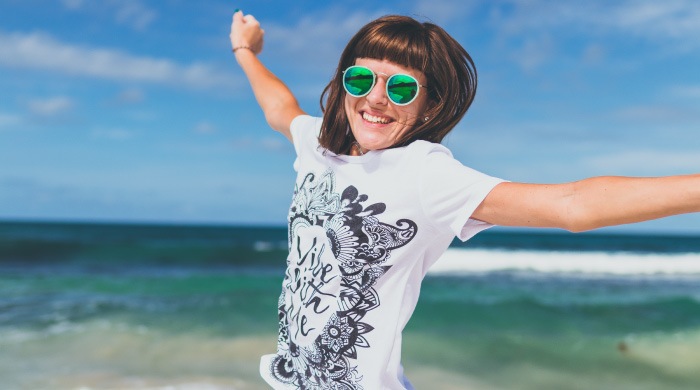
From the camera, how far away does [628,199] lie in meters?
1.28

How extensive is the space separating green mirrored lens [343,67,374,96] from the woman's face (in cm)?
2

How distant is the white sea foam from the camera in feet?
62.4

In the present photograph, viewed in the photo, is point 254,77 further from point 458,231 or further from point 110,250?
point 110,250

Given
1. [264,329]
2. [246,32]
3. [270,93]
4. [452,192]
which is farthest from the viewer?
[264,329]

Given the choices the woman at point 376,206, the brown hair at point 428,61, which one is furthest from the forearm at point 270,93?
the brown hair at point 428,61

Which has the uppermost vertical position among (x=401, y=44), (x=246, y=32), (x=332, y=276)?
(x=246, y=32)

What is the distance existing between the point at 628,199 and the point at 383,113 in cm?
72

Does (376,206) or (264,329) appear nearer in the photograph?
(376,206)

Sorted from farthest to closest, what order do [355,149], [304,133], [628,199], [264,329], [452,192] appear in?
1. [264,329]
2. [304,133]
3. [355,149]
4. [452,192]
5. [628,199]

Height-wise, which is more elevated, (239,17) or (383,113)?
(239,17)

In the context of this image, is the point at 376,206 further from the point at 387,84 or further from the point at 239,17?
the point at 239,17

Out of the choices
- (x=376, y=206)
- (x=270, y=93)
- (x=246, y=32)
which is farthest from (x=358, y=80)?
(x=246, y=32)

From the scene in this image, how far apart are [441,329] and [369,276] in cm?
667

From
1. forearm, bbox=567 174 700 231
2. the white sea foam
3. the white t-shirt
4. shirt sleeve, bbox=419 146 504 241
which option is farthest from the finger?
the white sea foam
